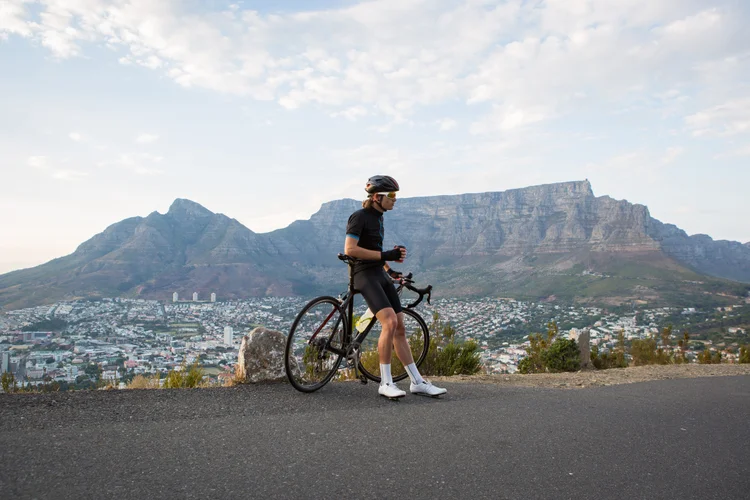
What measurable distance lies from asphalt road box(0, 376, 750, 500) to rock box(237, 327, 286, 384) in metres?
0.38

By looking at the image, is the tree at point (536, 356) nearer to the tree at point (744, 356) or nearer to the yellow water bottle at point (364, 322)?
the tree at point (744, 356)

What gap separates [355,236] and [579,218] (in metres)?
115

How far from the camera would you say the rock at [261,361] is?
6.13 meters

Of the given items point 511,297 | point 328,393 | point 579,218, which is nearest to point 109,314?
point 328,393

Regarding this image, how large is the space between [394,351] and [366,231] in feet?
7.54

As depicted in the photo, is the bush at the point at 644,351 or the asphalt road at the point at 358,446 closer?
the asphalt road at the point at 358,446

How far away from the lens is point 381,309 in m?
5.79

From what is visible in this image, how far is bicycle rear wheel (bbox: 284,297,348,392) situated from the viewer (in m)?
5.88

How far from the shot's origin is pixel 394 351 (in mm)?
7363

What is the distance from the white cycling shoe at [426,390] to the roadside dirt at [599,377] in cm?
178

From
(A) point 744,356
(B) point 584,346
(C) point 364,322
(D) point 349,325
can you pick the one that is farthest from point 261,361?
(A) point 744,356

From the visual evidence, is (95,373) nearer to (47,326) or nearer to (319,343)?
(319,343)

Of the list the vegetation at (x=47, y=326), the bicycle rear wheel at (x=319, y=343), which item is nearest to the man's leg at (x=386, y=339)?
the bicycle rear wheel at (x=319, y=343)

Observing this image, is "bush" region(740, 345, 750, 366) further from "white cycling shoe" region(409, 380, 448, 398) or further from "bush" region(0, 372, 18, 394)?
"bush" region(0, 372, 18, 394)
